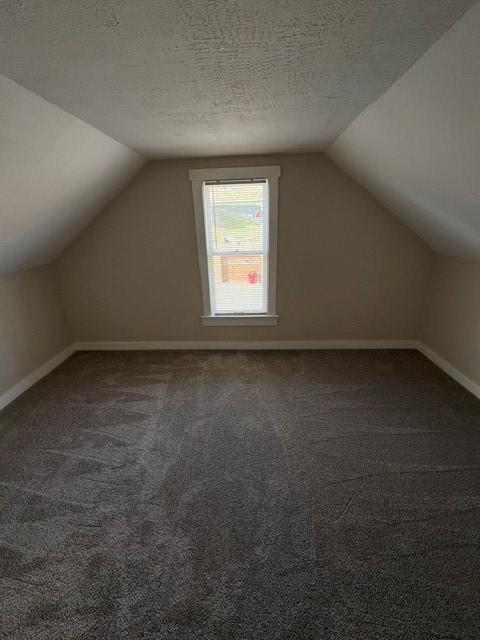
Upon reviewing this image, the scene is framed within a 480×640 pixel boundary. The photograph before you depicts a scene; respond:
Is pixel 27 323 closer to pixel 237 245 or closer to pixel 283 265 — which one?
pixel 237 245

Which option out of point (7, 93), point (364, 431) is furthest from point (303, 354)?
point (7, 93)

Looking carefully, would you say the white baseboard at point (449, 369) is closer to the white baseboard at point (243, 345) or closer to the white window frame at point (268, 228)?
the white baseboard at point (243, 345)

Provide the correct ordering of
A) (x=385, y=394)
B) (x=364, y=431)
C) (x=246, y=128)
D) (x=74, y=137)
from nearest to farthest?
(x=74, y=137) < (x=246, y=128) < (x=364, y=431) < (x=385, y=394)

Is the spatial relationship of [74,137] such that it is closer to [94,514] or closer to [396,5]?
[396,5]

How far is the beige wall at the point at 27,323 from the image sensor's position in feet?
8.17

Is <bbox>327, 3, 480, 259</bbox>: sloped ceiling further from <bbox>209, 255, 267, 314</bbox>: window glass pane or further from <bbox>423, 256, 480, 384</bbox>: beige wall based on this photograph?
<bbox>209, 255, 267, 314</bbox>: window glass pane

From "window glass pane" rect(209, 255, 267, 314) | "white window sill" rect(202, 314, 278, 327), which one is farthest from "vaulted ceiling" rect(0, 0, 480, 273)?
"white window sill" rect(202, 314, 278, 327)

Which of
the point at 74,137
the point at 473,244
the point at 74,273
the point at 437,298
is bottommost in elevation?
the point at 437,298

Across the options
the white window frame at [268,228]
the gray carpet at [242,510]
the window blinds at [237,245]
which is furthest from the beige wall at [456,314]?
the window blinds at [237,245]

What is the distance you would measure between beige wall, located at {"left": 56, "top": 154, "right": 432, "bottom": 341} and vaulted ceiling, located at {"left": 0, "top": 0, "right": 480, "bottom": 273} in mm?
440

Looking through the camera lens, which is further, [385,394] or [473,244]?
[385,394]

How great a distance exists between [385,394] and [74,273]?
10.8ft

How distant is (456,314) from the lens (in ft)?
8.63

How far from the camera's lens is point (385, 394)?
2457mm
